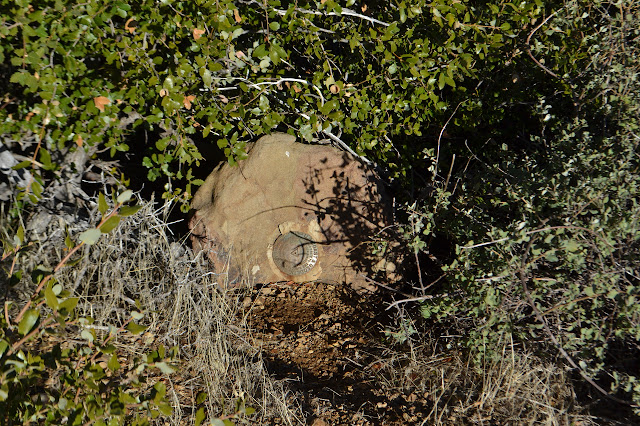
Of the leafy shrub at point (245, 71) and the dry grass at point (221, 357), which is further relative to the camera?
the leafy shrub at point (245, 71)

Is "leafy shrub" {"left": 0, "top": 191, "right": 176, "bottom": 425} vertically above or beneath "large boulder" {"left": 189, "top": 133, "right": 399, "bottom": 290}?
above

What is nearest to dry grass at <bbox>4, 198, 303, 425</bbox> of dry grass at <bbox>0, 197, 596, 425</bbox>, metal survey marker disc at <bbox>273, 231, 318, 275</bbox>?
dry grass at <bbox>0, 197, 596, 425</bbox>

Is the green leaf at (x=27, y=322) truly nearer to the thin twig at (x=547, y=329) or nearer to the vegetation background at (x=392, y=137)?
the vegetation background at (x=392, y=137)

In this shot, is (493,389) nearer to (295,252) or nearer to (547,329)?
(547,329)

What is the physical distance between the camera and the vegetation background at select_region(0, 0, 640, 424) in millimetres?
2523

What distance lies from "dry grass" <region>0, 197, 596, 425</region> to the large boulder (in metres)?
0.36

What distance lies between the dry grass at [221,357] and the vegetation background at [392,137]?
53mm

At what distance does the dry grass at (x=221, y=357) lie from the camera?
257cm

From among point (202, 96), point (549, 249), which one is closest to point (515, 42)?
point (549, 249)

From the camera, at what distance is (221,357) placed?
2.87m

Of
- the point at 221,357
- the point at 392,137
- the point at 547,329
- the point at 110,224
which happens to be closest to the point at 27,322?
the point at 110,224

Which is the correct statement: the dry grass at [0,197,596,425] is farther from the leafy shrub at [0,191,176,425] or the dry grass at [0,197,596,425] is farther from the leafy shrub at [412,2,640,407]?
the leafy shrub at [0,191,176,425]

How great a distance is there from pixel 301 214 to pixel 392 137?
3.00 feet

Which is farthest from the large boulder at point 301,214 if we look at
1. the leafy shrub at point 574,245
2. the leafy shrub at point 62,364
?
the leafy shrub at point 62,364
